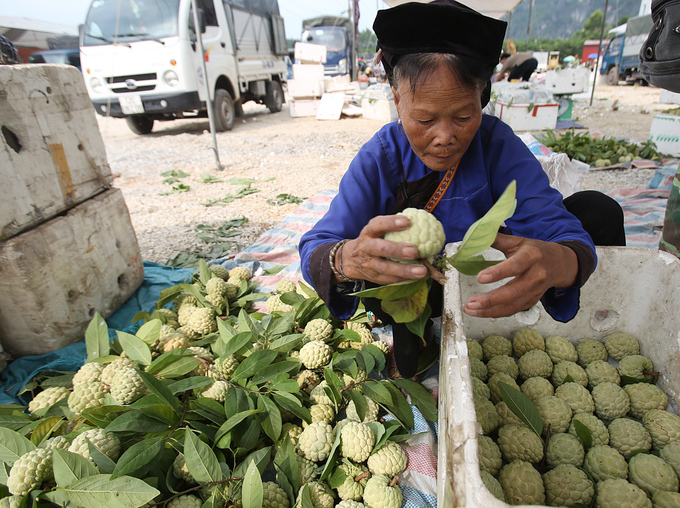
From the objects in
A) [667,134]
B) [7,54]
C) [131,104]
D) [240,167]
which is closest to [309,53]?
[131,104]

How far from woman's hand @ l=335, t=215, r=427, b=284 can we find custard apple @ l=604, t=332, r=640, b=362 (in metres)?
1.17

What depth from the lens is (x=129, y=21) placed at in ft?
24.4

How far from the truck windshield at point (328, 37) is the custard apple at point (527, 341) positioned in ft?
72.3

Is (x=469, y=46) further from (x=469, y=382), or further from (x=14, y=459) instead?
(x=14, y=459)

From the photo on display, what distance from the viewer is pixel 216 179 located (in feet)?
18.3

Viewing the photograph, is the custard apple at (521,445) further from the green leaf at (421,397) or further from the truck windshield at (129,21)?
the truck windshield at (129,21)

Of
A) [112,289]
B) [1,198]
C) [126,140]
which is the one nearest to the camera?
[1,198]

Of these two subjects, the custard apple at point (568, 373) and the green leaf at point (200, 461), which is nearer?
the green leaf at point (200, 461)

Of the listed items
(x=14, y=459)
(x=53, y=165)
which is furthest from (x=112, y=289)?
(x=14, y=459)

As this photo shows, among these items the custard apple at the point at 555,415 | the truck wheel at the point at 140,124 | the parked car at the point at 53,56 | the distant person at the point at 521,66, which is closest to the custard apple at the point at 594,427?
the custard apple at the point at 555,415

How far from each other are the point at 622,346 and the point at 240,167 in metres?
5.67

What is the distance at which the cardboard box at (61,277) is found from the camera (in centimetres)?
198

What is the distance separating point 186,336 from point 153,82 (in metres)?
7.17

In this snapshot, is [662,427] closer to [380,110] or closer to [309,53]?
[380,110]
